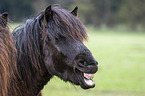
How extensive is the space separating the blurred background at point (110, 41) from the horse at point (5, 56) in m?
0.59

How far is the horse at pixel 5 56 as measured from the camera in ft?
6.79

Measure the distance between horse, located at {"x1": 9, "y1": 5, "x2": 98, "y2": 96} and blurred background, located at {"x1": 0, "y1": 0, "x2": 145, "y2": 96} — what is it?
344 millimetres

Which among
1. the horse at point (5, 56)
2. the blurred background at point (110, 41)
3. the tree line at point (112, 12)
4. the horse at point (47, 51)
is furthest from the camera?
the tree line at point (112, 12)

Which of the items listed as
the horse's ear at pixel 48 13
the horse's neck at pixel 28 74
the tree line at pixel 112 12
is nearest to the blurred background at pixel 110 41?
the tree line at pixel 112 12

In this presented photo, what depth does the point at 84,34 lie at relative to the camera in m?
2.57

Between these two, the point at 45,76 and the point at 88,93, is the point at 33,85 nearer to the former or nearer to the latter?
the point at 45,76

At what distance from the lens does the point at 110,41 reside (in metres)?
30.9

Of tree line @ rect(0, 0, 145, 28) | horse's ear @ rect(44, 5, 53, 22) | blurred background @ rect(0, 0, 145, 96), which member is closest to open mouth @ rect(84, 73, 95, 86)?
blurred background @ rect(0, 0, 145, 96)

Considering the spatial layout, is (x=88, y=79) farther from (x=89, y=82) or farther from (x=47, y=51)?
(x=47, y=51)

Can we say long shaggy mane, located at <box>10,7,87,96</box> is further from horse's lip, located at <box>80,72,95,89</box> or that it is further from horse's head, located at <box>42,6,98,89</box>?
horse's lip, located at <box>80,72,95,89</box>

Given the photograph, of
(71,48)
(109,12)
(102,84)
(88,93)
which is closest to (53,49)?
(71,48)

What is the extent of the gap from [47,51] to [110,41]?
95.1 feet

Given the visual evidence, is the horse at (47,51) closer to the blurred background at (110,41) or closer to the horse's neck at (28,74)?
the horse's neck at (28,74)

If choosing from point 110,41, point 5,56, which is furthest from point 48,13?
point 110,41
